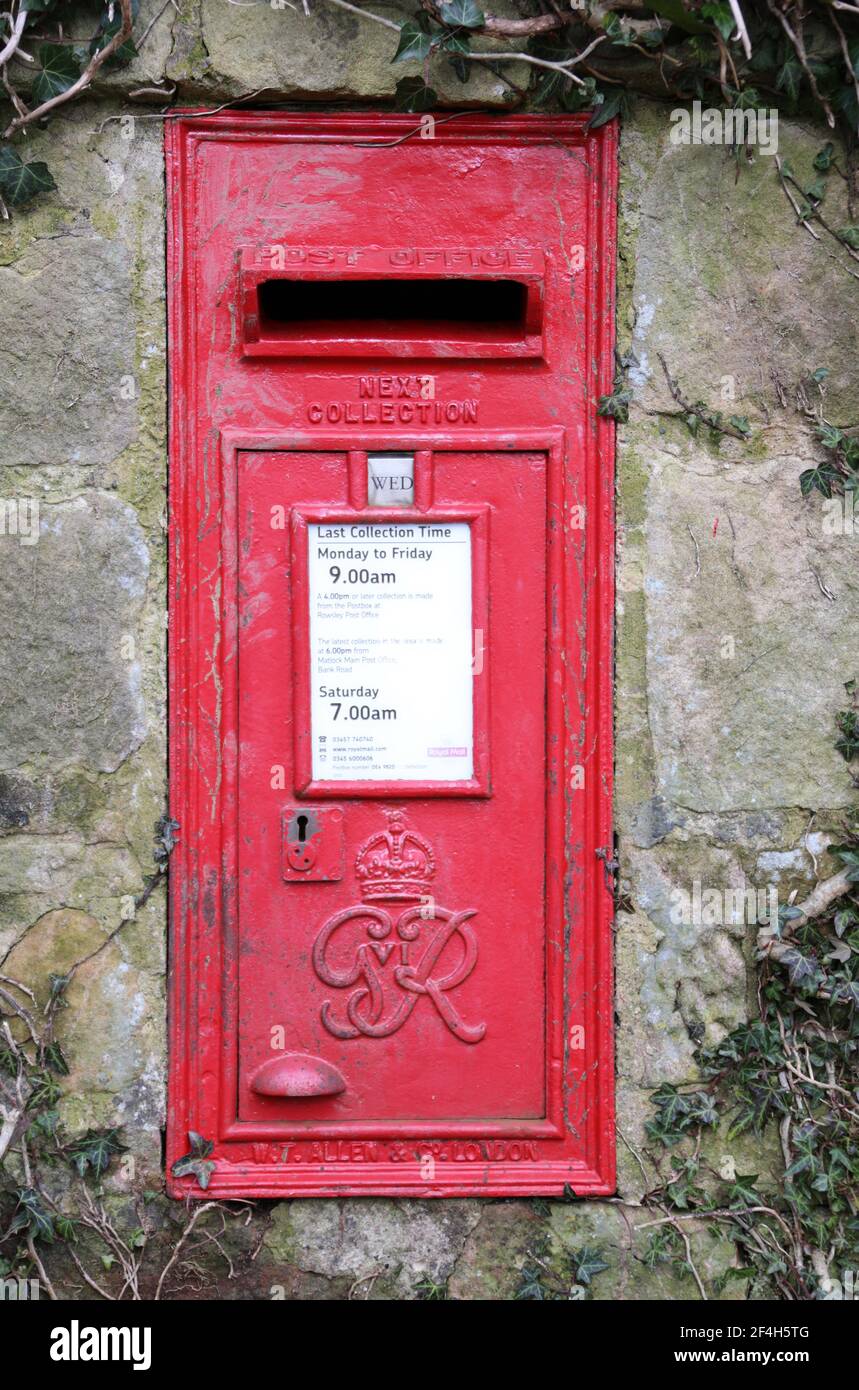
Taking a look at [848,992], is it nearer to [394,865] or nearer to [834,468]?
[394,865]

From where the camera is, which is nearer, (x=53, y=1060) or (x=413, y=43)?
(x=413, y=43)

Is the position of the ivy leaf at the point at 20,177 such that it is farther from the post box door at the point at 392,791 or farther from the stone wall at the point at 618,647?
the post box door at the point at 392,791

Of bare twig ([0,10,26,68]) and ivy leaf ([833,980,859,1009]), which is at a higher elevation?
bare twig ([0,10,26,68])

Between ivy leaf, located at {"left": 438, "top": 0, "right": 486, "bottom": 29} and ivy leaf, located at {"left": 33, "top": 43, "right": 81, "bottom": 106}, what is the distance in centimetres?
79

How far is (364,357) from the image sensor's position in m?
2.30

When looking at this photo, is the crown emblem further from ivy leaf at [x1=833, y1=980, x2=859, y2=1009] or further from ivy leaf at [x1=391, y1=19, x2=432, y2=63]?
ivy leaf at [x1=391, y1=19, x2=432, y2=63]

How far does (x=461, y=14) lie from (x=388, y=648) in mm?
1324

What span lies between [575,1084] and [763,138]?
214 cm

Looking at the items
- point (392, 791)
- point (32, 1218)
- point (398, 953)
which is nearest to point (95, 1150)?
point (32, 1218)

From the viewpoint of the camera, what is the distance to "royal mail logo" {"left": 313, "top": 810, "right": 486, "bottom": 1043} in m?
2.33

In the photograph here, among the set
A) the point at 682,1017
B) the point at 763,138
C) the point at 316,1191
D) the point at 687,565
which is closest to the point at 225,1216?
the point at 316,1191

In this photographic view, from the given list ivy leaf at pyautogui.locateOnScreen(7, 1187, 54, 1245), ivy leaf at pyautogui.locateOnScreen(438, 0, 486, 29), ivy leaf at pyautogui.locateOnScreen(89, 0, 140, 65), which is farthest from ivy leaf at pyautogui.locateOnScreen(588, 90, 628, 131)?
ivy leaf at pyautogui.locateOnScreen(7, 1187, 54, 1245)

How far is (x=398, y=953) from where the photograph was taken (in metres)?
2.34

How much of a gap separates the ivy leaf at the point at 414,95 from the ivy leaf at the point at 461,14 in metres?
0.12
